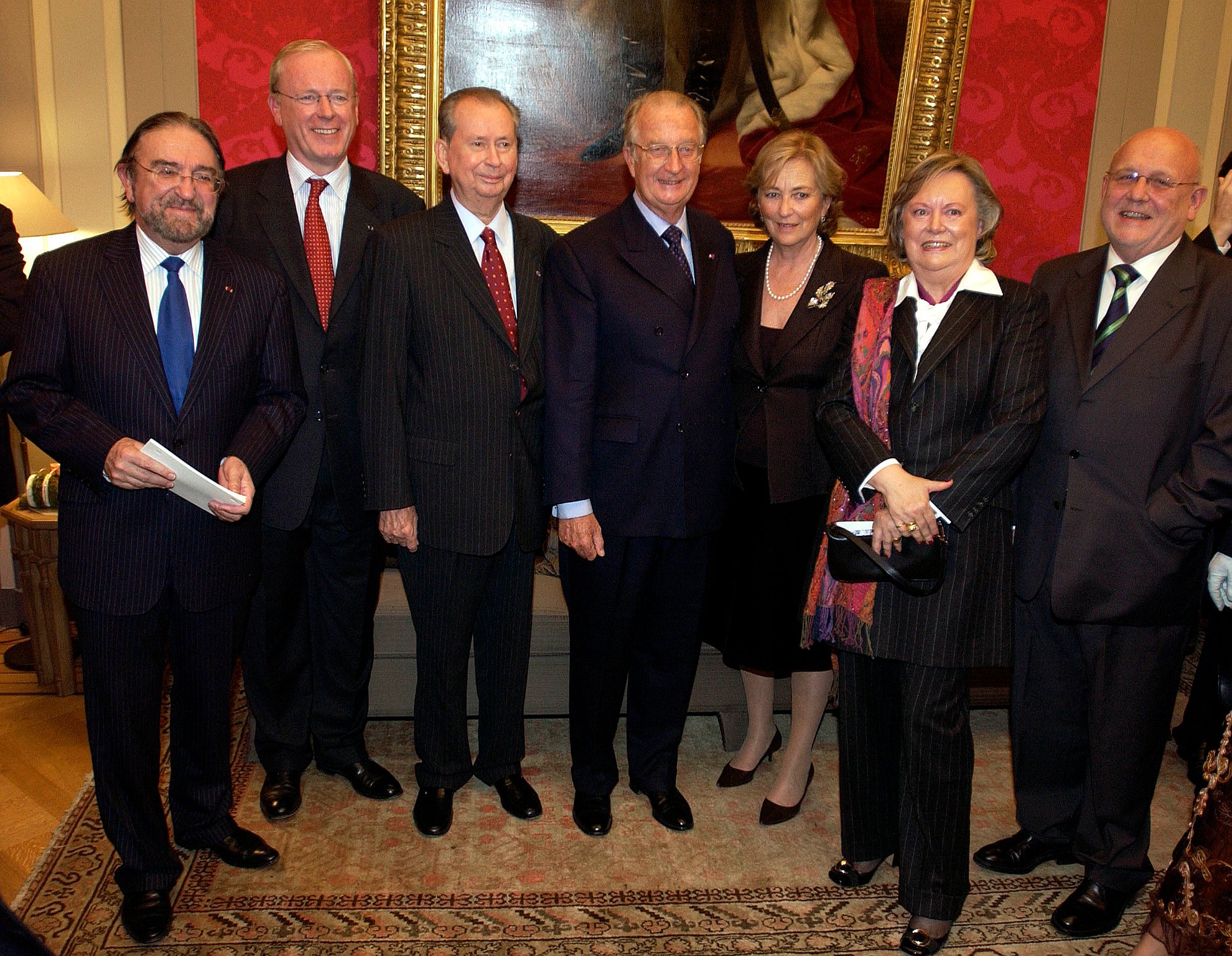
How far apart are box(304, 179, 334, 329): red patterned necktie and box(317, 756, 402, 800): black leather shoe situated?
141 centimetres

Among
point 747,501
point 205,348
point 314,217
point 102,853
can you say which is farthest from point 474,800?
point 314,217

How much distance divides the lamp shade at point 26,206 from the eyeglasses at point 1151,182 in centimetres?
358

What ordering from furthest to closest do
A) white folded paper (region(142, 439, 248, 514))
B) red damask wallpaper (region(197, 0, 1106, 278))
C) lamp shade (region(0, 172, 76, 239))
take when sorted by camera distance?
red damask wallpaper (region(197, 0, 1106, 278)) → lamp shade (region(0, 172, 76, 239)) → white folded paper (region(142, 439, 248, 514))

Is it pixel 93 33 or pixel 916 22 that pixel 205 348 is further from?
pixel 916 22

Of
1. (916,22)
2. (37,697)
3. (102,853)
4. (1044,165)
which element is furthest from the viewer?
(1044,165)

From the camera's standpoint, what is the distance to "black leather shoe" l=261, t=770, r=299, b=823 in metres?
3.14

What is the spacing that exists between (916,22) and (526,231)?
2395mm

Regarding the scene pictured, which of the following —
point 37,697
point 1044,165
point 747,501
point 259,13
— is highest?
point 259,13

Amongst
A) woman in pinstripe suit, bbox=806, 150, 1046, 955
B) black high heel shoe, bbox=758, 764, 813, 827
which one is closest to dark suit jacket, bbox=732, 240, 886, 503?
woman in pinstripe suit, bbox=806, 150, 1046, 955

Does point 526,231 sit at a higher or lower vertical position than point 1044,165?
lower

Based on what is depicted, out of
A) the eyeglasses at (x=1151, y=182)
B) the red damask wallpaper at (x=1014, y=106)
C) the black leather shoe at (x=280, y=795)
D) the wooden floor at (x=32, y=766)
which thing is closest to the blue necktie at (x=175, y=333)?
the black leather shoe at (x=280, y=795)

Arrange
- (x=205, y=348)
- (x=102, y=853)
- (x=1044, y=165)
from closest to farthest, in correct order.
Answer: (x=205, y=348) → (x=102, y=853) → (x=1044, y=165)

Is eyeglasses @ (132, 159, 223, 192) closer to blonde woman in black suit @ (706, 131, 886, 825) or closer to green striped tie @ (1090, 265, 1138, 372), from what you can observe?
blonde woman in black suit @ (706, 131, 886, 825)

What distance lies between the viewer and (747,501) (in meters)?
3.07
